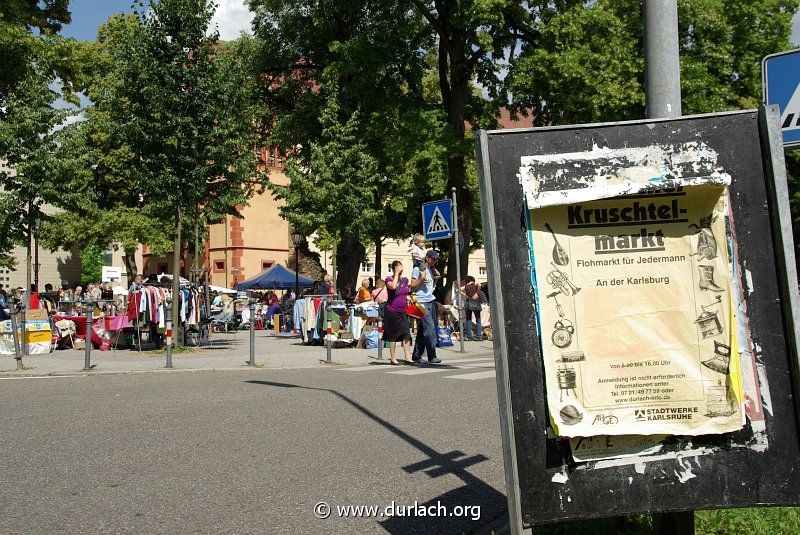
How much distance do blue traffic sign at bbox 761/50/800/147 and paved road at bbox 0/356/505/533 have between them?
298cm

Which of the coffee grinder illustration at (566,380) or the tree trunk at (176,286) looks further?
the tree trunk at (176,286)

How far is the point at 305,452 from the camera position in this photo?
6586 millimetres

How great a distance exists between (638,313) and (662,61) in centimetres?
152

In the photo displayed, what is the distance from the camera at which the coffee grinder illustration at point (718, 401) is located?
3.19 metres

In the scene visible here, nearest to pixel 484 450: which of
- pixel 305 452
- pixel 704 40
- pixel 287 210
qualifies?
pixel 305 452

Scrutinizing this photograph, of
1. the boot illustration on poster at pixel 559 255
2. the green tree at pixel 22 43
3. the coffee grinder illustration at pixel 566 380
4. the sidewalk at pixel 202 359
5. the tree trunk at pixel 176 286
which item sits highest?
the green tree at pixel 22 43

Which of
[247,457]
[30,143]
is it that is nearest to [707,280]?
[247,457]

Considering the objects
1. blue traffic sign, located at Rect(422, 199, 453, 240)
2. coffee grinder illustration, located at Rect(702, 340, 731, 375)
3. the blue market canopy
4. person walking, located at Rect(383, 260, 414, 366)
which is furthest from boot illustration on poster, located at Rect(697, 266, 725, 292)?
the blue market canopy

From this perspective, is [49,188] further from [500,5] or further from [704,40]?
[704,40]

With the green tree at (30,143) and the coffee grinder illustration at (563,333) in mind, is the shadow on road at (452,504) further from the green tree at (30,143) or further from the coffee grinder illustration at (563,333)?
the green tree at (30,143)

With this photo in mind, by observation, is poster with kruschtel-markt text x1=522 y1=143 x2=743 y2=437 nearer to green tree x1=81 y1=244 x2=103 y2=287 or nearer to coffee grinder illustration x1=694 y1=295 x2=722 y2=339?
coffee grinder illustration x1=694 y1=295 x2=722 y2=339

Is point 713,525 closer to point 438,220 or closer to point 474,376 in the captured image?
point 474,376

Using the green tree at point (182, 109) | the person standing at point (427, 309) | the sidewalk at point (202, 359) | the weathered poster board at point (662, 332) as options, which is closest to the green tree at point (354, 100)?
the sidewalk at point (202, 359)

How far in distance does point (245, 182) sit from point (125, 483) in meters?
14.6
